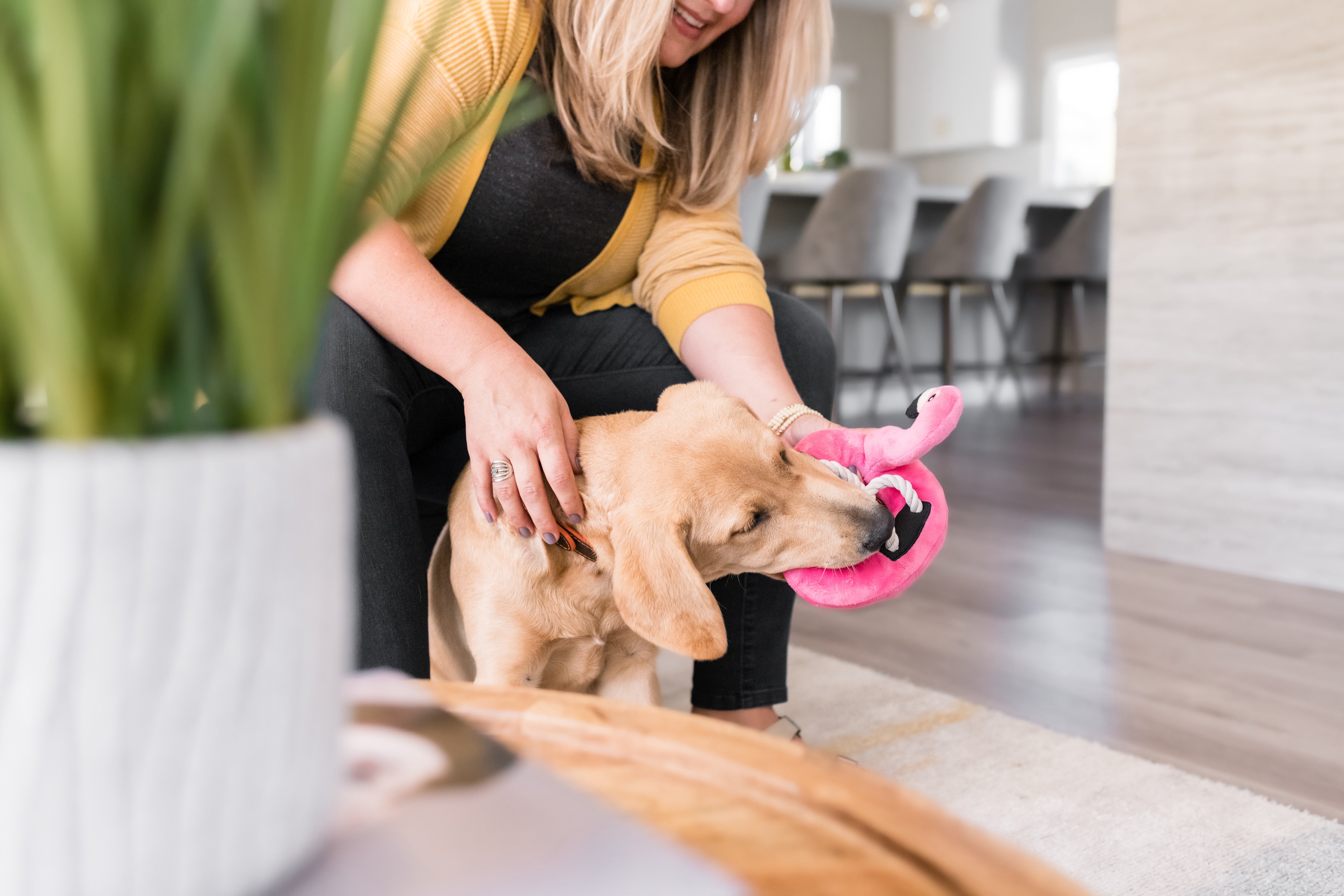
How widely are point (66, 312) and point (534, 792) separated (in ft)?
0.73

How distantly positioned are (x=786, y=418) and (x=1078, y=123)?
8786mm

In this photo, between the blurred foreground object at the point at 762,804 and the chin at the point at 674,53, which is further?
the chin at the point at 674,53

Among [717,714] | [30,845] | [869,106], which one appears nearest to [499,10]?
[717,714]

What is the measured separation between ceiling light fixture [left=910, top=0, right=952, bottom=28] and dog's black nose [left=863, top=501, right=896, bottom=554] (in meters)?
7.84

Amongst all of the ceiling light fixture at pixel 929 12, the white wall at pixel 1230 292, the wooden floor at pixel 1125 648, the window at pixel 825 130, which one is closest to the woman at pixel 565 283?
the wooden floor at pixel 1125 648

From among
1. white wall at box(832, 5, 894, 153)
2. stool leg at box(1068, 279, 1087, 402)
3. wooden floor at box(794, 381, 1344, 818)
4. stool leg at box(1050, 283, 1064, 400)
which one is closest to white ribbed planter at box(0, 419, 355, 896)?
wooden floor at box(794, 381, 1344, 818)

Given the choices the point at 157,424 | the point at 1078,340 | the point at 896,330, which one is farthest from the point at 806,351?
the point at 1078,340

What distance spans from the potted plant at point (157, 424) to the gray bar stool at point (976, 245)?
5.15 m

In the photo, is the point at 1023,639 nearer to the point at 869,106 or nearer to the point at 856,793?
the point at 856,793

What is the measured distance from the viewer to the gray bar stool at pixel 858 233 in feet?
15.5

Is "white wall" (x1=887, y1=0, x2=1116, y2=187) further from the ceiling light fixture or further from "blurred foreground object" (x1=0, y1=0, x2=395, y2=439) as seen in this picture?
"blurred foreground object" (x1=0, y1=0, x2=395, y2=439)

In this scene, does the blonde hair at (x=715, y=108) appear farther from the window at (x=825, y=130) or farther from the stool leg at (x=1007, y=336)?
the window at (x=825, y=130)

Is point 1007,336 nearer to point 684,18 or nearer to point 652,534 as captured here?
point 684,18

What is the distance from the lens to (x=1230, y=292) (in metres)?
2.33
